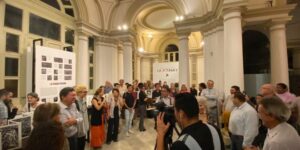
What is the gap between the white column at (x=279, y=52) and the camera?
25.6 ft

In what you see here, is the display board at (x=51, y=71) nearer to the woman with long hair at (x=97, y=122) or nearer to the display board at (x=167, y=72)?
the woman with long hair at (x=97, y=122)

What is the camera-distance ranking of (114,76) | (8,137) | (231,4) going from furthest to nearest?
(114,76)
(231,4)
(8,137)

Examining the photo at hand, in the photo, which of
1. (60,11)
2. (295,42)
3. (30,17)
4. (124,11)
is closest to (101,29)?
(124,11)

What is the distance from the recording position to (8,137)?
107 inches

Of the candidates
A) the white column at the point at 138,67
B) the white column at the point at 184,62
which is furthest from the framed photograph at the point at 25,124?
the white column at the point at 138,67

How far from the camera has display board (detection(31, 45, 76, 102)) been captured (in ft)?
19.4

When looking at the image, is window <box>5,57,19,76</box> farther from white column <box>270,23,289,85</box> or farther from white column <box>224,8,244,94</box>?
white column <box>270,23,289,85</box>

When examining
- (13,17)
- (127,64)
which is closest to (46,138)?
(13,17)

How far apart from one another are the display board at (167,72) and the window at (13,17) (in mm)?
8853

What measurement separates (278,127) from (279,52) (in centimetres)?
751

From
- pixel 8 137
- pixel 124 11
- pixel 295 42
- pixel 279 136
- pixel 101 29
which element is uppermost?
pixel 124 11

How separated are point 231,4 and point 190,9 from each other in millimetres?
3624

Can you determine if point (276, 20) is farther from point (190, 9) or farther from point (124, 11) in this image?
point (124, 11)

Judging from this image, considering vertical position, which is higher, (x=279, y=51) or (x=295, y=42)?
(x=295, y=42)
